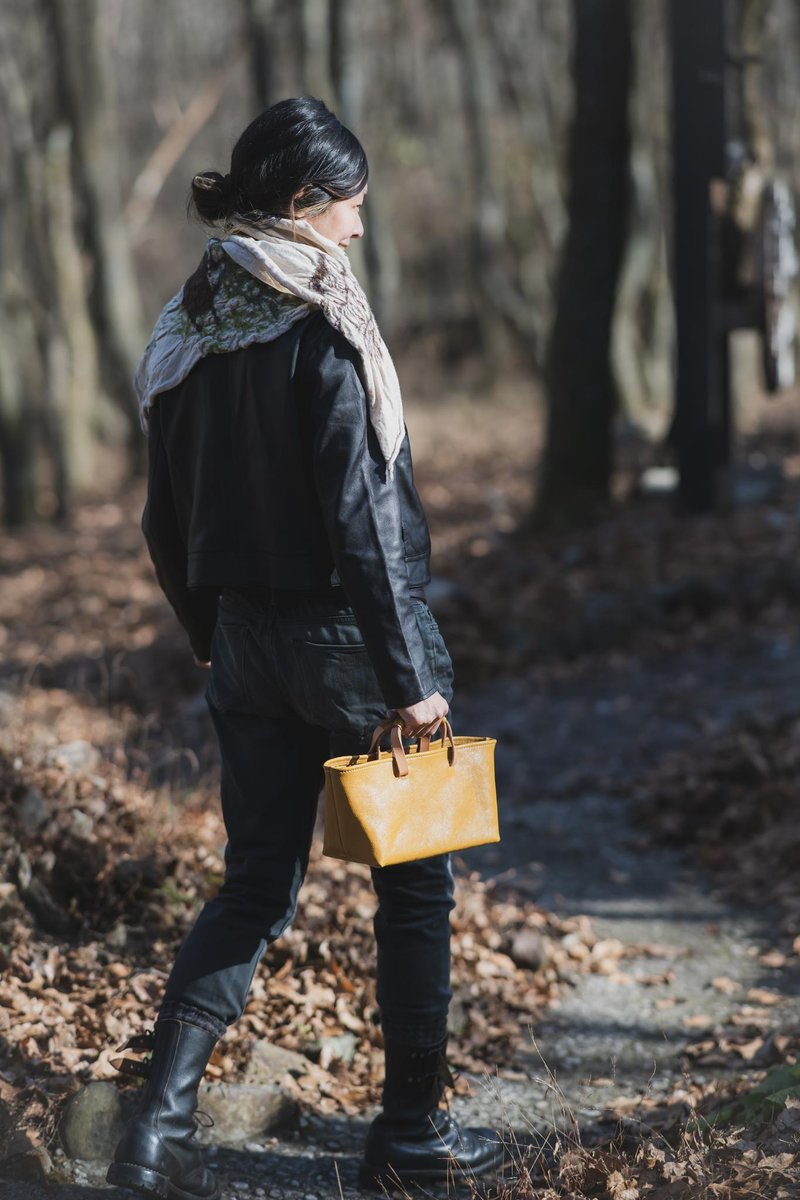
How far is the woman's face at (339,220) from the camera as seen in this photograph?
310 cm

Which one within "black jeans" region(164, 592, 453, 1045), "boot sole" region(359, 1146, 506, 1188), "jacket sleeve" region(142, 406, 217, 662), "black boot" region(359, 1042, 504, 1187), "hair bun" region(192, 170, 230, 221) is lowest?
"boot sole" region(359, 1146, 506, 1188)

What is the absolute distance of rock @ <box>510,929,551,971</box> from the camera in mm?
5039

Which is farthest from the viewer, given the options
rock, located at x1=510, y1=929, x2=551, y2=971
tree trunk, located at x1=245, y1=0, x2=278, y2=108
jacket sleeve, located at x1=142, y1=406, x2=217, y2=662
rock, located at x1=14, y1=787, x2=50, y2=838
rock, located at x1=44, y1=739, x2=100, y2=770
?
tree trunk, located at x1=245, y1=0, x2=278, y2=108

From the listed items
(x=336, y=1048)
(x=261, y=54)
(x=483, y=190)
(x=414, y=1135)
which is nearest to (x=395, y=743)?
(x=414, y=1135)

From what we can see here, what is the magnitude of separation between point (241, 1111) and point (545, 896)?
A: 7.93 ft

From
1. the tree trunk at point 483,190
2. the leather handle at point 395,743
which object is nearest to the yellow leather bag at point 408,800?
the leather handle at point 395,743

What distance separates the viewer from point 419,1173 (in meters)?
3.48

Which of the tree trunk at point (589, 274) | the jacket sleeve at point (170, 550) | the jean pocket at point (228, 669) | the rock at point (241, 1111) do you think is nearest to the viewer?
the jean pocket at point (228, 669)

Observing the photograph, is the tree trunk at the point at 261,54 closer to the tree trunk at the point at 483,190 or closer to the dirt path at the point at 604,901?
the tree trunk at the point at 483,190

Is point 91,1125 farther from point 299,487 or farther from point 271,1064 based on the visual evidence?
point 299,487

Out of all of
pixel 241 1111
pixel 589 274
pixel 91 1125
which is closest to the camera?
pixel 91 1125

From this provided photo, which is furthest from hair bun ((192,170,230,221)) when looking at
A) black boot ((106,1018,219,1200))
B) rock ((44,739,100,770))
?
rock ((44,739,100,770))

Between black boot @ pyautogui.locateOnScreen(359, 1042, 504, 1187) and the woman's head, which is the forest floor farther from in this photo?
the woman's head

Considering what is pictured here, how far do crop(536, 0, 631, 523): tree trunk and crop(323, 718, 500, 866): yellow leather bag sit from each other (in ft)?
→ 27.5
